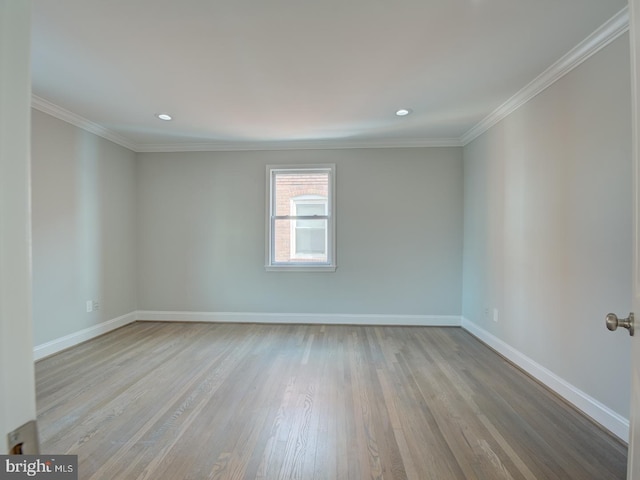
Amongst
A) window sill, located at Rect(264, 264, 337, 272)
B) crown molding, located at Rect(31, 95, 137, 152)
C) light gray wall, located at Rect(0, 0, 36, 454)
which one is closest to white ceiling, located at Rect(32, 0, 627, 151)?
crown molding, located at Rect(31, 95, 137, 152)

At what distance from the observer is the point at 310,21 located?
1.83m

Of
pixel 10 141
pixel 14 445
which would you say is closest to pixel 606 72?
pixel 10 141

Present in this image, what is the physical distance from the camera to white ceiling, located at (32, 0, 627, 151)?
175 centimetres

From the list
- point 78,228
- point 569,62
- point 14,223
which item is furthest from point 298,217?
point 14,223

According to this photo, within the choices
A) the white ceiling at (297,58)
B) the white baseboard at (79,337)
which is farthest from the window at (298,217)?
the white baseboard at (79,337)

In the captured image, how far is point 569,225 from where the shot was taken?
7.25ft

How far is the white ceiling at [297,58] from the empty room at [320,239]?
0.02m

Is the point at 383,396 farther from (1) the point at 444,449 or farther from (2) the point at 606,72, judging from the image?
(2) the point at 606,72

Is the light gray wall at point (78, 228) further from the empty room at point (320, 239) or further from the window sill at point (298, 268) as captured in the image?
the window sill at point (298, 268)

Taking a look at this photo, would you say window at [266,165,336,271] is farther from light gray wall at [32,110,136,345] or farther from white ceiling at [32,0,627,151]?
light gray wall at [32,110,136,345]

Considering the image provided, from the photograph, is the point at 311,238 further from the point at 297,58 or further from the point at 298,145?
the point at 297,58

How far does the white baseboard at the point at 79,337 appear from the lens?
118 inches

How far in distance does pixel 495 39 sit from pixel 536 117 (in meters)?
0.94

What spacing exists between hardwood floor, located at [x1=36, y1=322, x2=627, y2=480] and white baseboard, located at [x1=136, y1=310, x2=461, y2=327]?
0.79 m
